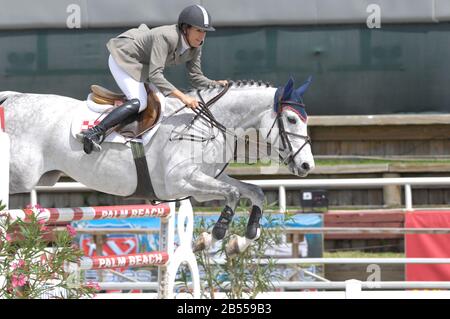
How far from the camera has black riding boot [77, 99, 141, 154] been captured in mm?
6098

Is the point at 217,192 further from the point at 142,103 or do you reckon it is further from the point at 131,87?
the point at 131,87

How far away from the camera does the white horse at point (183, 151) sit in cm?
604

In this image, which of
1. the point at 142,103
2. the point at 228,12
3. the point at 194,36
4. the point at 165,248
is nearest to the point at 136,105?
the point at 142,103

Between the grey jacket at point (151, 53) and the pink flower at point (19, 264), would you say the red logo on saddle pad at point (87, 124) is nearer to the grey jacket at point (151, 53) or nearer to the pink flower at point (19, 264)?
the grey jacket at point (151, 53)

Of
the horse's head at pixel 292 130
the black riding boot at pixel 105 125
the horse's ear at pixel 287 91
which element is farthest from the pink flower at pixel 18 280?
the horse's ear at pixel 287 91

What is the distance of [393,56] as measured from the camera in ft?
33.6

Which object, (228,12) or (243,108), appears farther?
(228,12)

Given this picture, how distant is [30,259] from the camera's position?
4.92 metres

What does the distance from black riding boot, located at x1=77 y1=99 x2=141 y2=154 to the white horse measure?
101 millimetres

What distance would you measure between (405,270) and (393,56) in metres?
2.51

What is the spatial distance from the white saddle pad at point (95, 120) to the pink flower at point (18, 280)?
4.93ft

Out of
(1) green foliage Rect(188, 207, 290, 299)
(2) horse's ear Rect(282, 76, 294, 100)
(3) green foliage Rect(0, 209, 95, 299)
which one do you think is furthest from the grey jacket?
(3) green foliage Rect(0, 209, 95, 299)

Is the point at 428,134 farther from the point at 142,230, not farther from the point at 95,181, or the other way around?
the point at 95,181

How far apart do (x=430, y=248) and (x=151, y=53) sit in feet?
10.7
